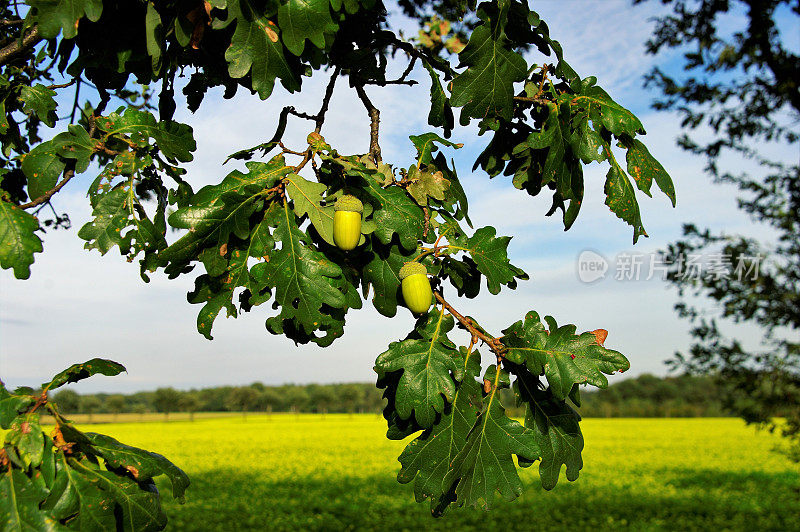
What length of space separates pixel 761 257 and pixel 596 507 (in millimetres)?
6076

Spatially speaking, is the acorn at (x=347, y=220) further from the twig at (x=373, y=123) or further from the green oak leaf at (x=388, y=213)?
the twig at (x=373, y=123)

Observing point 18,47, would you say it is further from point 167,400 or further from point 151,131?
point 167,400

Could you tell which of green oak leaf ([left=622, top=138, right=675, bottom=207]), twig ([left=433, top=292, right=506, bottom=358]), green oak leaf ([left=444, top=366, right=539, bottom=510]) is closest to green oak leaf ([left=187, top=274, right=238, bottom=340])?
twig ([left=433, top=292, right=506, bottom=358])

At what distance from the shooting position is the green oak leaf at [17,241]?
158 cm

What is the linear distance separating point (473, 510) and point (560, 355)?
381cm

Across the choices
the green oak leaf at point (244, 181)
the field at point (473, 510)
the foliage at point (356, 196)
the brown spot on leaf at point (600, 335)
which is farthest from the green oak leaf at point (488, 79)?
the field at point (473, 510)

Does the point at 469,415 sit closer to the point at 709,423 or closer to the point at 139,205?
the point at 139,205

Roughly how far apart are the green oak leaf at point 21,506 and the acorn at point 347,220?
0.88 meters

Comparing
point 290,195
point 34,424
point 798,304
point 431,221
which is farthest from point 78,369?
point 798,304

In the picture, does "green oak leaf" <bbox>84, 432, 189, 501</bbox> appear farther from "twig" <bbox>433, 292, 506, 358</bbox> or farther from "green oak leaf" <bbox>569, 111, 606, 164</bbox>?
"green oak leaf" <bbox>569, 111, 606, 164</bbox>

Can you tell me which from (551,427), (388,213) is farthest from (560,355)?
(388,213)

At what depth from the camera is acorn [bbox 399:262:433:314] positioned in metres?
1.53

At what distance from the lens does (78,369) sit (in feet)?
5.24

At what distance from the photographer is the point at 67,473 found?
58.0 inches
